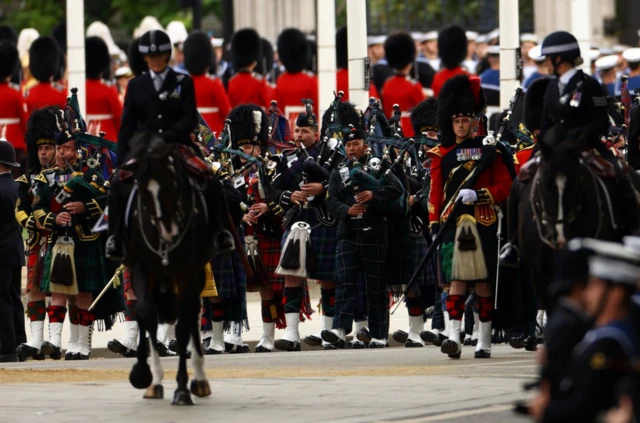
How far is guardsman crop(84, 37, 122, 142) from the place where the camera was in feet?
85.0

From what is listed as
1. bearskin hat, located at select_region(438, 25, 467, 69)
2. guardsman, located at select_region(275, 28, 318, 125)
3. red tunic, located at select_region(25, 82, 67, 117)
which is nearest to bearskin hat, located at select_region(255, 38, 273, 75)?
guardsman, located at select_region(275, 28, 318, 125)

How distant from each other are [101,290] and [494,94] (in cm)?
1133

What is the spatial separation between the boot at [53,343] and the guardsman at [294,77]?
314 inches

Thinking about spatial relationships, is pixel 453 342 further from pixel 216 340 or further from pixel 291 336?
pixel 216 340

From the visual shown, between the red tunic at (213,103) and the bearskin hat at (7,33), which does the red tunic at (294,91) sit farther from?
the bearskin hat at (7,33)

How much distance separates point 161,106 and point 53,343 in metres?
4.82

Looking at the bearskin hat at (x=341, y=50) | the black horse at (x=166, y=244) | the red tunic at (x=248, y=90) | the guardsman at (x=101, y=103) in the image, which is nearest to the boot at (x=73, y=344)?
the black horse at (x=166, y=244)

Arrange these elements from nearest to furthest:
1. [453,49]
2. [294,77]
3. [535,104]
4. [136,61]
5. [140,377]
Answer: [140,377] < [535,104] < [136,61] < [294,77] < [453,49]

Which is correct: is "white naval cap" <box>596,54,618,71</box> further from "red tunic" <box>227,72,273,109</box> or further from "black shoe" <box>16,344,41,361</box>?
"black shoe" <box>16,344,41,361</box>

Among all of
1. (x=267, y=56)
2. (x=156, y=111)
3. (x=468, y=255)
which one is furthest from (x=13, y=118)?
(x=156, y=111)

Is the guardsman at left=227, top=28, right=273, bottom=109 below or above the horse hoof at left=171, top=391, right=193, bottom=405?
above

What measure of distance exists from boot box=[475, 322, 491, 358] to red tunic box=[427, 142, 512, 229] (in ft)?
2.95

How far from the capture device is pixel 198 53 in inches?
1080

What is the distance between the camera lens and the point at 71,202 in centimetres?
1744
